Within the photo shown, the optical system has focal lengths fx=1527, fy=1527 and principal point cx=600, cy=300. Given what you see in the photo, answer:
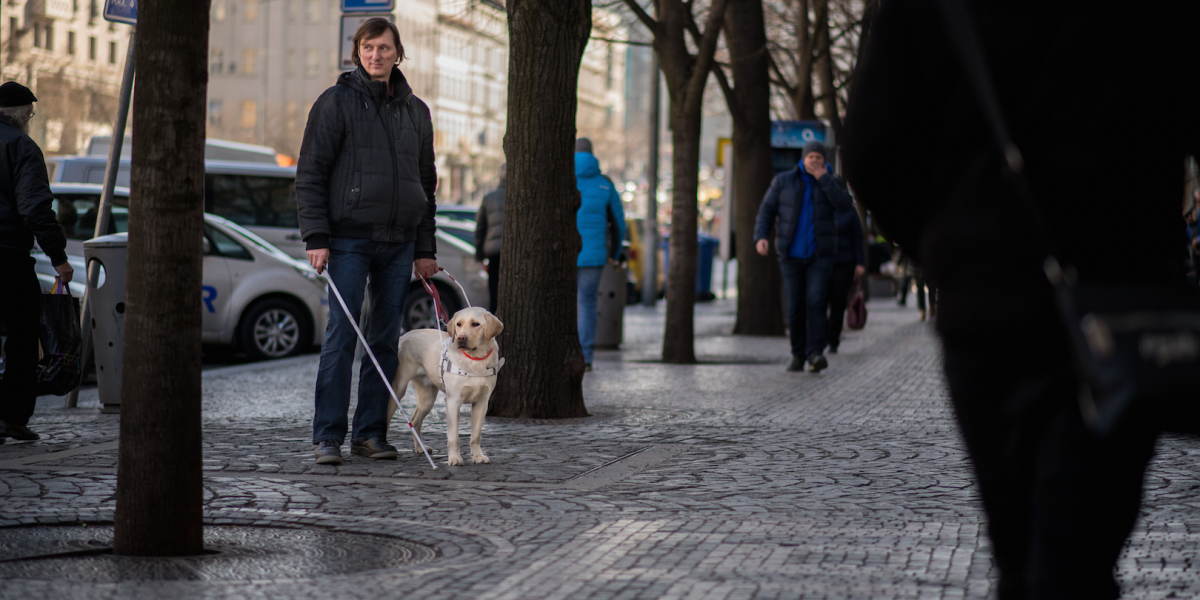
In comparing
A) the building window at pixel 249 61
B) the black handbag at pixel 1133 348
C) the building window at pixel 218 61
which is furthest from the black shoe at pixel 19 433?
the building window at pixel 218 61

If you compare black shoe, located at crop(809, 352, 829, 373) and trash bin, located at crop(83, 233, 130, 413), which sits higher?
trash bin, located at crop(83, 233, 130, 413)

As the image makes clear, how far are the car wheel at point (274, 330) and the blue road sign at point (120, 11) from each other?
196 inches

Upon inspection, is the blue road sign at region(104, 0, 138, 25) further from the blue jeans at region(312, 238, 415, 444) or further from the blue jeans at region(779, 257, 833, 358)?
the blue jeans at region(779, 257, 833, 358)

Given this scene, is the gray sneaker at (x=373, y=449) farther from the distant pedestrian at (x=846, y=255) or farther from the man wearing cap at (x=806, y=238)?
the distant pedestrian at (x=846, y=255)

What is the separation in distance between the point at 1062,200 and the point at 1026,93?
179 mm

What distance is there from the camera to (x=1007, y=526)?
8.28 ft

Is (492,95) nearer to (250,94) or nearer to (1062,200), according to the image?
(250,94)

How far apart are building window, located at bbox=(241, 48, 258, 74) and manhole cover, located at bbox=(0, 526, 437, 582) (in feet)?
312

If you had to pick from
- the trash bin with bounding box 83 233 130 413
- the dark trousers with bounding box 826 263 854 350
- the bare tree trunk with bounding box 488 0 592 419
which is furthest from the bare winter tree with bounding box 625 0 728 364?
the trash bin with bounding box 83 233 130 413

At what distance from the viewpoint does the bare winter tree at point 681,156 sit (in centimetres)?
1370

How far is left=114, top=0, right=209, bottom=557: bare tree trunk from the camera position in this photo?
15.1ft

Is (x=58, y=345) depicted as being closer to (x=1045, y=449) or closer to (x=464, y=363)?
(x=464, y=363)

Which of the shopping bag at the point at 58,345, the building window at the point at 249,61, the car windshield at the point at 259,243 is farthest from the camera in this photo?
the building window at the point at 249,61

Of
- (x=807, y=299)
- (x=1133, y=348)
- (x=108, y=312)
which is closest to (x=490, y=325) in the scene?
(x=108, y=312)
